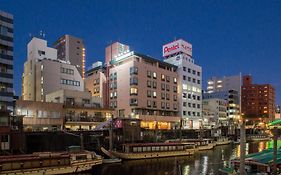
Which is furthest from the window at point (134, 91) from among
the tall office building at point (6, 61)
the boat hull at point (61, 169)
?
the boat hull at point (61, 169)

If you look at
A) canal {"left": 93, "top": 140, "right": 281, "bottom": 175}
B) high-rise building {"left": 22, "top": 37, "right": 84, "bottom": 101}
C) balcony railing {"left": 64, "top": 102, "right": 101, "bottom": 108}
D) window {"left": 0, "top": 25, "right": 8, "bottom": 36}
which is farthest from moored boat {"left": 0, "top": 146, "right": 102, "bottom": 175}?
high-rise building {"left": 22, "top": 37, "right": 84, "bottom": 101}

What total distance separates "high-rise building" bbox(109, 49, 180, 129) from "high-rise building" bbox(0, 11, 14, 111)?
144ft

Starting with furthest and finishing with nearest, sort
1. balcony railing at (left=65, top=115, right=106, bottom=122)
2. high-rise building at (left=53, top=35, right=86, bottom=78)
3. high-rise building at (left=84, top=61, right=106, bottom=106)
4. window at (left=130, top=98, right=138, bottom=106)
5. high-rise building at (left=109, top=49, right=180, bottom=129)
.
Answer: high-rise building at (left=53, top=35, right=86, bottom=78) < high-rise building at (left=84, top=61, right=106, bottom=106) < high-rise building at (left=109, top=49, right=180, bottom=129) < window at (left=130, top=98, right=138, bottom=106) < balcony railing at (left=65, top=115, right=106, bottom=122)

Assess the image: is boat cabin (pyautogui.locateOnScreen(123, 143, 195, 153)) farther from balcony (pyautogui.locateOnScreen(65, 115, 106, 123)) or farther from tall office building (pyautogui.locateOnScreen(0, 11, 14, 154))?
tall office building (pyautogui.locateOnScreen(0, 11, 14, 154))

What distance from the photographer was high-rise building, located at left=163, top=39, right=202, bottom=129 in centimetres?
11669

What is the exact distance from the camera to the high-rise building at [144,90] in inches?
3976

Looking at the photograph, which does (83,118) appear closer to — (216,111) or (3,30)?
(3,30)

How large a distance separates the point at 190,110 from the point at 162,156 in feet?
194

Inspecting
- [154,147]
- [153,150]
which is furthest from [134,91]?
[153,150]

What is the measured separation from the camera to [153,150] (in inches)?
2441

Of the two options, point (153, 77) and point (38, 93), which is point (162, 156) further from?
point (38, 93)

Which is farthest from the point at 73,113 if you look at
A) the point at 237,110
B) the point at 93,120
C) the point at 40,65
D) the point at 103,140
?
the point at 237,110

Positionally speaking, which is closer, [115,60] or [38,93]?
[38,93]

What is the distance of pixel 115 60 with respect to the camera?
115m
